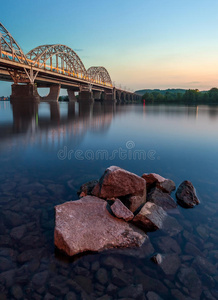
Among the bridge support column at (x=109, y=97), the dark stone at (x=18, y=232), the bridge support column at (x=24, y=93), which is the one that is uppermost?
the bridge support column at (x=109, y=97)

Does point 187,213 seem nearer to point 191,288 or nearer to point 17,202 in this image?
point 191,288

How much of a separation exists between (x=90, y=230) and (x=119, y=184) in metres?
1.49

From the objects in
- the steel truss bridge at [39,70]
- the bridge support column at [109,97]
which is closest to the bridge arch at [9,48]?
the steel truss bridge at [39,70]

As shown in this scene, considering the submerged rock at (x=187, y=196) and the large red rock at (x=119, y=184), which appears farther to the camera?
the submerged rock at (x=187, y=196)

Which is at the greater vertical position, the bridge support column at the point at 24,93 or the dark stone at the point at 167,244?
the bridge support column at the point at 24,93

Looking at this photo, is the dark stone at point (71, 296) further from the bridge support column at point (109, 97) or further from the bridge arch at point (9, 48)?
the bridge support column at point (109, 97)

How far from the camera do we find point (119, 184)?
5016mm

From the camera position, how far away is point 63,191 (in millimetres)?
5734

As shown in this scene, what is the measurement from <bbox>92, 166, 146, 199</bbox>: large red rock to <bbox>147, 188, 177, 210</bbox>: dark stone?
14.9 inches

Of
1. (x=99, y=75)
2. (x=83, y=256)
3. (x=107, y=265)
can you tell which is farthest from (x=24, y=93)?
(x=99, y=75)

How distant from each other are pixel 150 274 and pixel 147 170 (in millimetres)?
4958

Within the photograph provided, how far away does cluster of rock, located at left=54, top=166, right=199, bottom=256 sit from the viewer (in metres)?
3.66

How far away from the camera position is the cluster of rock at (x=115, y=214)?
3664mm

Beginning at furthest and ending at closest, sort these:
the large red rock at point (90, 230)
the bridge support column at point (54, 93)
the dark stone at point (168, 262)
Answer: the bridge support column at point (54, 93), the large red rock at point (90, 230), the dark stone at point (168, 262)
